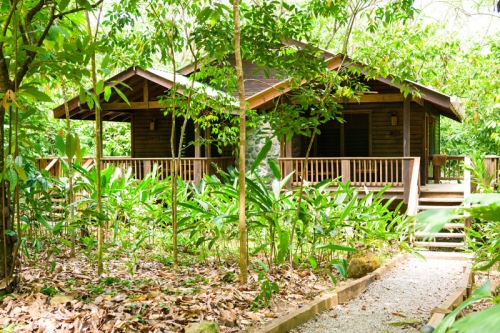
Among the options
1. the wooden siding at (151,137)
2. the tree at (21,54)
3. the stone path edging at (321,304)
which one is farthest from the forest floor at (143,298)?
the wooden siding at (151,137)

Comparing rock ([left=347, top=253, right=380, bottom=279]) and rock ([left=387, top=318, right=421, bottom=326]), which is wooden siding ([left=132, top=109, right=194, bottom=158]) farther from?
rock ([left=387, top=318, right=421, bottom=326])

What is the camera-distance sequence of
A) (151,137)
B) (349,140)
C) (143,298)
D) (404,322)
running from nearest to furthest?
(143,298), (404,322), (349,140), (151,137)

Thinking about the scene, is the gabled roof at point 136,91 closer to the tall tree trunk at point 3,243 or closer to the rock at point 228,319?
the tall tree trunk at point 3,243

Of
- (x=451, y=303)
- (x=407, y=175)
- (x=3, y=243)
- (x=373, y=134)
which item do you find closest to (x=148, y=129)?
(x=373, y=134)

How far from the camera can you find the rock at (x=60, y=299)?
167 inches

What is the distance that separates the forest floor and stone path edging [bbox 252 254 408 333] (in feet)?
0.53

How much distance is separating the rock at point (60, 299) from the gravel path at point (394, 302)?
72.6 inches

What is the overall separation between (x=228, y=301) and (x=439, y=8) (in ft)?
95.4

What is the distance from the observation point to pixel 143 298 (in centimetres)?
456

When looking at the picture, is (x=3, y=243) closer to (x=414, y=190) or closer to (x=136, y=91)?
(x=414, y=190)

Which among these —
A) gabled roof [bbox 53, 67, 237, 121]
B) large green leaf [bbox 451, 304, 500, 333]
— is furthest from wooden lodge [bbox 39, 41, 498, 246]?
large green leaf [bbox 451, 304, 500, 333]

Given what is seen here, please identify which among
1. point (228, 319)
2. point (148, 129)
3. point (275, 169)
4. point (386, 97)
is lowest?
point (228, 319)

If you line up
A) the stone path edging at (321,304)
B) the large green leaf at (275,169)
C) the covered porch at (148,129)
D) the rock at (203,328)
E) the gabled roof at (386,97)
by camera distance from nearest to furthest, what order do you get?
the rock at (203,328)
the stone path edging at (321,304)
the large green leaf at (275,169)
the gabled roof at (386,97)
the covered porch at (148,129)

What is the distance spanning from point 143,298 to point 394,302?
2.76 m
